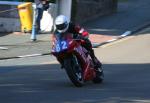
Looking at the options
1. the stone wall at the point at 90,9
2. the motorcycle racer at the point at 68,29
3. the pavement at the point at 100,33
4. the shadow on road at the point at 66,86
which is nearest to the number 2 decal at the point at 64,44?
the motorcycle racer at the point at 68,29

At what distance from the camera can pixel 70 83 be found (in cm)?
1250

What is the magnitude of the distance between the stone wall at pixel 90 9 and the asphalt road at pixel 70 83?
583 cm

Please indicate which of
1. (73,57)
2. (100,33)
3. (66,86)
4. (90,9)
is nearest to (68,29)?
(73,57)

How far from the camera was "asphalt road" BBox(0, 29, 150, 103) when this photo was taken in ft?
34.3

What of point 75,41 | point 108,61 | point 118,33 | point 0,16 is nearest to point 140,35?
point 118,33

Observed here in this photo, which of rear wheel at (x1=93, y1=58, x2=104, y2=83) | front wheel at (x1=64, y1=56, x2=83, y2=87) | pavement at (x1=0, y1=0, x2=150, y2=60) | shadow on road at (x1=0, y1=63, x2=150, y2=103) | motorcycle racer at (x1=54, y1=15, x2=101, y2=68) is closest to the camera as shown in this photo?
shadow on road at (x1=0, y1=63, x2=150, y2=103)

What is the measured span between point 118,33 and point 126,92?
42.1 ft

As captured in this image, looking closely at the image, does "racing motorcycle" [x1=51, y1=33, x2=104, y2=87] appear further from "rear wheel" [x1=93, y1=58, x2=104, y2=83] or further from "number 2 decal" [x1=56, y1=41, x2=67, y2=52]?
"rear wheel" [x1=93, y1=58, x2=104, y2=83]

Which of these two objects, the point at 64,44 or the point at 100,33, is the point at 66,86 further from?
the point at 100,33

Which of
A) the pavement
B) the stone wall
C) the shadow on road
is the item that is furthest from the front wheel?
the stone wall

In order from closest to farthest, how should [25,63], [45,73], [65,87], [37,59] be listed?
[65,87] → [45,73] → [25,63] → [37,59]

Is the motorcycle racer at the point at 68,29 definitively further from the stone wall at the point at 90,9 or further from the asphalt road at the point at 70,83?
the stone wall at the point at 90,9

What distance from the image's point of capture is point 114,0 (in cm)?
2969

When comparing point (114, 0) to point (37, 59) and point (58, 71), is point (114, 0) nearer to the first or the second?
point (37, 59)
